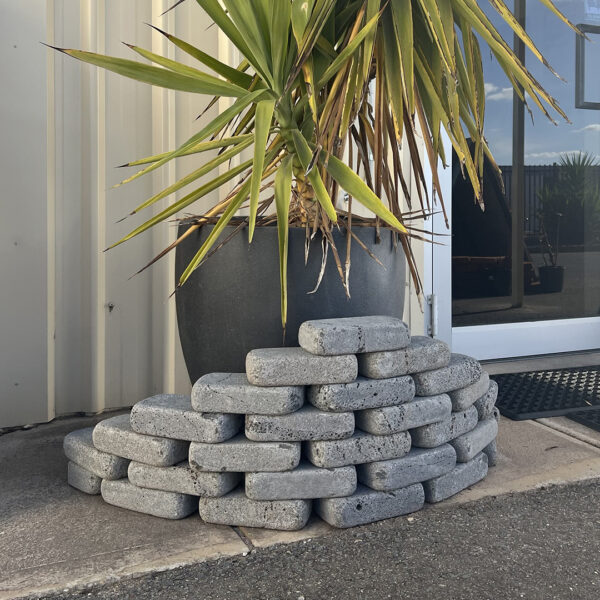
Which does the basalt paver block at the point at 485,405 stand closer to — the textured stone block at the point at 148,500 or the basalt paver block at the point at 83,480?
the textured stone block at the point at 148,500

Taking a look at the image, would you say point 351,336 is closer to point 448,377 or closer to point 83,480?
point 448,377

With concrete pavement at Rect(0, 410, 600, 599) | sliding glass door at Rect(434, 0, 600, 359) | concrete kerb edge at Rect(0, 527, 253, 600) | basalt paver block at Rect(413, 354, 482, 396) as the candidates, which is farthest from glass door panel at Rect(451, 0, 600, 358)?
concrete kerb edge at Rect(0, 527, 253, 600)

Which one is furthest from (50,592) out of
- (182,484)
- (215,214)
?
(215,214)

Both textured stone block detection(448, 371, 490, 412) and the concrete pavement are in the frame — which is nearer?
the concrete pavement

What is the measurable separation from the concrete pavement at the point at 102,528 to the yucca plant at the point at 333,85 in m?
0.49

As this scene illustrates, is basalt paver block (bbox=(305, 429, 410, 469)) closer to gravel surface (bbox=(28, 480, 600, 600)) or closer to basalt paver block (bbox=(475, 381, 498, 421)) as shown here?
gravel surface (bbox=(28, 480, 600, 600))

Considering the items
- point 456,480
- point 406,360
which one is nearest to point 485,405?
point 456,480

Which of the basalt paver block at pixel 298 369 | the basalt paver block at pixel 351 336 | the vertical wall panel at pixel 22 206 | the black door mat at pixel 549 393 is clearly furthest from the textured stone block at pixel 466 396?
the vertical wall panel at pixel 22 206

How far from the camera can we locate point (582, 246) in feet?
10.1

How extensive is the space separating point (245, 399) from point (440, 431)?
0.47 m

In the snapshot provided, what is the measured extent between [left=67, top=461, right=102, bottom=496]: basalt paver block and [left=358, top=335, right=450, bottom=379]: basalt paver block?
0.68m

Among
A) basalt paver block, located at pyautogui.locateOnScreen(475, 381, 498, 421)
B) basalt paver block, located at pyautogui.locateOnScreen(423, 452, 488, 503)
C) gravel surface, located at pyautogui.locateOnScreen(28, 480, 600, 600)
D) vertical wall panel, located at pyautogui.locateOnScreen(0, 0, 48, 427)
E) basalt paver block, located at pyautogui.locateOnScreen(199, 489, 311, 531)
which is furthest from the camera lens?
vertical wall panel, located at pyautogui.locateOnScreen(0, 0, 48, 427)

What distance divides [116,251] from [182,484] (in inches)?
40.7

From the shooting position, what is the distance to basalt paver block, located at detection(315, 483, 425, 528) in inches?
56.8
